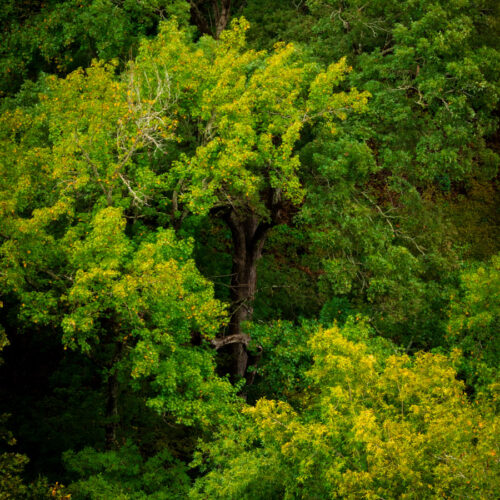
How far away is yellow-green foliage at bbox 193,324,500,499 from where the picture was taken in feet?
33.4

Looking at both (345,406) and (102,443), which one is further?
(102,443)

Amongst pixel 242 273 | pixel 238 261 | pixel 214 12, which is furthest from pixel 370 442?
pixel 214 12

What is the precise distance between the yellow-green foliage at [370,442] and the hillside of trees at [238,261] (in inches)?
2.2

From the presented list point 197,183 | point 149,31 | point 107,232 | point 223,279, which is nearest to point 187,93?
point 197,183

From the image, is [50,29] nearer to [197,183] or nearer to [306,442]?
[197,183]

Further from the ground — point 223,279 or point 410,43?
point 410,43

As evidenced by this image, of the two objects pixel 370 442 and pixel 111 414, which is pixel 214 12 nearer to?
pixel 111 414

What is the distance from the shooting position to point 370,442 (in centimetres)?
1053

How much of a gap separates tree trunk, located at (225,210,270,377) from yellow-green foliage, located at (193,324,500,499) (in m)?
6.69

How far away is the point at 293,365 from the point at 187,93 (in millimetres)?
8304

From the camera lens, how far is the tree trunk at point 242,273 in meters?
21.7

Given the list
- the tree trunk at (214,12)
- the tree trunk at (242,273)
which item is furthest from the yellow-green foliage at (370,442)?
the tree trunk at (214,12)

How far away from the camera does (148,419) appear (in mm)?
20031

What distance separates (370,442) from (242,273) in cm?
1233
